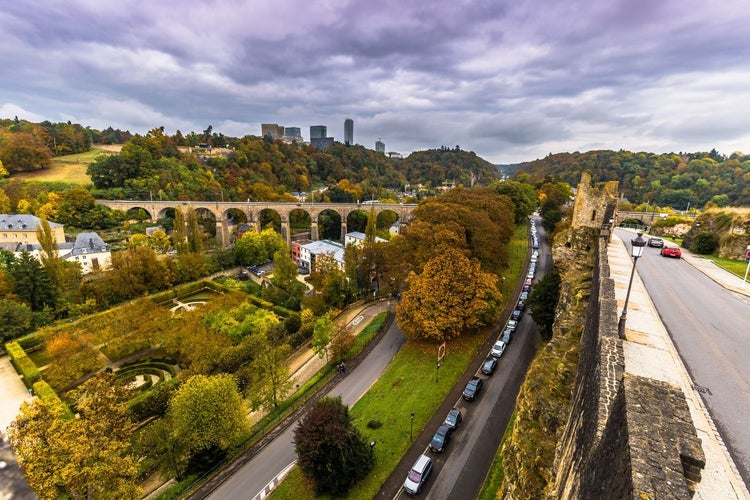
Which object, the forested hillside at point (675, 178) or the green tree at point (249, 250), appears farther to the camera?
the forested hillside at point (675, 178)

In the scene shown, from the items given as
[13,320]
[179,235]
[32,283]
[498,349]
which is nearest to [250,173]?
[179,235]

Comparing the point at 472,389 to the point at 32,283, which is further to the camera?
the point at 32,283

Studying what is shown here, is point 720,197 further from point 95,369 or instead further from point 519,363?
point 95,369

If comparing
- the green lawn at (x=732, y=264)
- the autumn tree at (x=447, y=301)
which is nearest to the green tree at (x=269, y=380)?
the autumn tree at (x=447, y=301)

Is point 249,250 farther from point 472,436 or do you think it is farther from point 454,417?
point 472,436

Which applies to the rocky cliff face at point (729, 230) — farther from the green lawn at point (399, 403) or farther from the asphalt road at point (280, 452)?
the asphalt road at point (280, 452)

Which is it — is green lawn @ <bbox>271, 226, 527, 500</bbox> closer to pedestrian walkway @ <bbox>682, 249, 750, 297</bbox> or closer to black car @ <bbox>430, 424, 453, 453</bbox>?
black car @ <bbox>430, 424, 453, 453</bbox>
